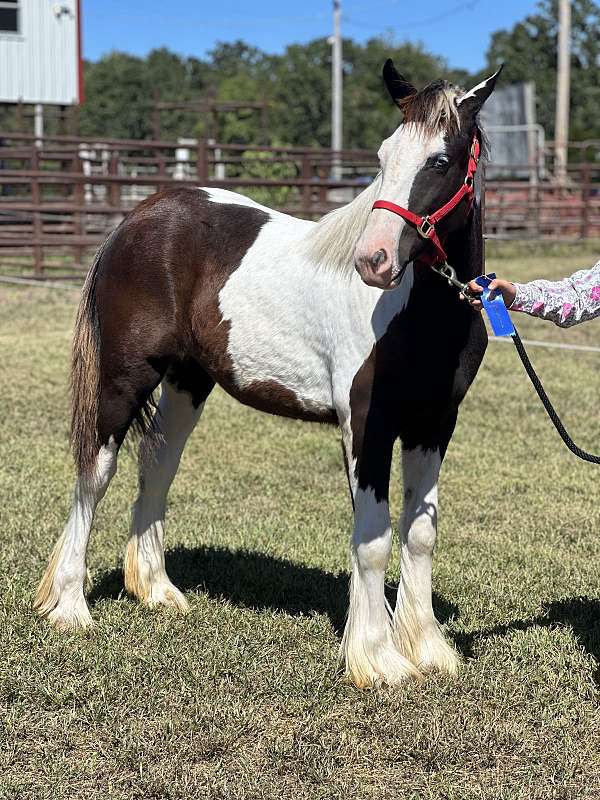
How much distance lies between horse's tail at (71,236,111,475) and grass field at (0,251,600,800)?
0.69m

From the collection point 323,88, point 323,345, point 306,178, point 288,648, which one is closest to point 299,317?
point 323,345

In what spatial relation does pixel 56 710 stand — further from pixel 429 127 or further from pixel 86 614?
pixel 429 127

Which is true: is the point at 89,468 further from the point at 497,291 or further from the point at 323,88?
the point at 323,88

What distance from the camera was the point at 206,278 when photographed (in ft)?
12.4

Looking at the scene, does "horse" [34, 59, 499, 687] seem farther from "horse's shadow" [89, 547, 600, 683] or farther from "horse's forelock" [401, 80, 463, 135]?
"horse's shadow" [89, 547, 600, 683]

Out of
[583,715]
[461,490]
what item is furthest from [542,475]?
[583,715]

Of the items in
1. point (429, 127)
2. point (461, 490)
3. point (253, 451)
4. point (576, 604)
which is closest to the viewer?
point (429, 127)

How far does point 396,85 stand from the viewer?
3.12 meters

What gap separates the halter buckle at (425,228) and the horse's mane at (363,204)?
0.82 feet

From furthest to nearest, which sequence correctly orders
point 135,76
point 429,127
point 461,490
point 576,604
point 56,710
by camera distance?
point 135,76
point 461,490
point 576,604
point 56,710
point 429,127

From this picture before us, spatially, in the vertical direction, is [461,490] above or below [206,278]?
below

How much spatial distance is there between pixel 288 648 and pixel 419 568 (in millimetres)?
600

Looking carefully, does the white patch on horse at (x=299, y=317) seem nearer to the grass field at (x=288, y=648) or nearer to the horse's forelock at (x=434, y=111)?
the horse's forelock at (x=434, y=111)

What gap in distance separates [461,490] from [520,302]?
289 centimetres
